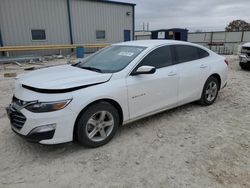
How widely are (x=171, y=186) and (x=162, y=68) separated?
6.95 ft

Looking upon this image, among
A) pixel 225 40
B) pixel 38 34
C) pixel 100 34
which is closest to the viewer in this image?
pixel 38 34

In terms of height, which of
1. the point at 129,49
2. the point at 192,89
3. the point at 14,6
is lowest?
the point at 192,89

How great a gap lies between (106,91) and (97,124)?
51 cm

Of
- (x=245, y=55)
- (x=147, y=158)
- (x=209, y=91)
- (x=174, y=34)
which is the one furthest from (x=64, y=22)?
(x=147, y=158)

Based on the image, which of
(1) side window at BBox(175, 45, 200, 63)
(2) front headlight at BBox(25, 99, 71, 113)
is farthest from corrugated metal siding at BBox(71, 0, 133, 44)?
(2) front headlight at BBox(25, 99, 71, 113)

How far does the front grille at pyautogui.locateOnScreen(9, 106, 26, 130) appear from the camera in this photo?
2877 mm

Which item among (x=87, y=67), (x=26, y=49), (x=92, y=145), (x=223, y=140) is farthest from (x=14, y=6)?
(x=223, y=140)

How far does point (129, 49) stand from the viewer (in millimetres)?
4008

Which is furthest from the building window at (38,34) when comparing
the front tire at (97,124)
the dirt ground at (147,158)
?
the front tire at (97,124)

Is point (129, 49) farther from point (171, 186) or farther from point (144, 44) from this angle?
point (171, 186)

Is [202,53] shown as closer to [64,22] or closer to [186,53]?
[186,53]

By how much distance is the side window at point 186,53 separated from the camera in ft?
14.2

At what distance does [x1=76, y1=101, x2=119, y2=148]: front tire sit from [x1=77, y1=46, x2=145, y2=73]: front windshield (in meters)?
0.66

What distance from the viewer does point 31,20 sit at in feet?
48.8
